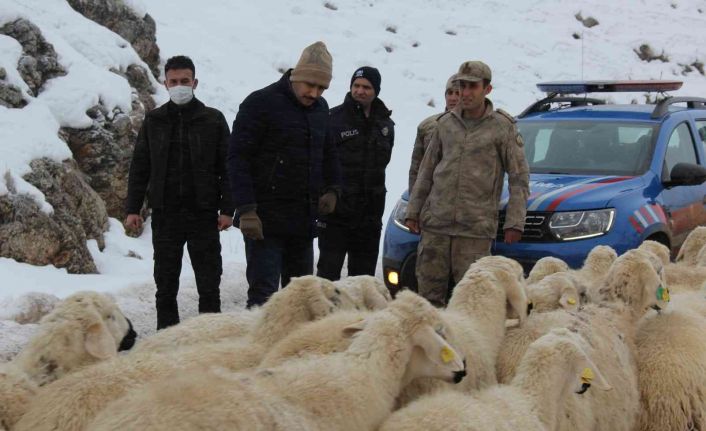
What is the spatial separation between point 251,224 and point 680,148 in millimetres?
5113

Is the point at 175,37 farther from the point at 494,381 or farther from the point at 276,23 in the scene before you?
the point at 494,381

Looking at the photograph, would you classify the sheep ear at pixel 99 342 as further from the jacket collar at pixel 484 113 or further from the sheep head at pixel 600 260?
the sheep head at pixel 600 260

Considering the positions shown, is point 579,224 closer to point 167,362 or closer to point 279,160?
point 279,160

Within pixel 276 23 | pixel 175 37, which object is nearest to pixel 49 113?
pixel 175 37

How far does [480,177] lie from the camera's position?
252 inches

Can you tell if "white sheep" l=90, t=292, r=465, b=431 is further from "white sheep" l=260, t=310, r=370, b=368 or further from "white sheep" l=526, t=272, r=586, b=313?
"white sheep" l=526, t=272, r=586, b=313

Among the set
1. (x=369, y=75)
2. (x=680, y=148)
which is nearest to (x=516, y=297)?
(x=369, y=75)

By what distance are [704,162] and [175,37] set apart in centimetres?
1499

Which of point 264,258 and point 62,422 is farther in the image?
point 264,258

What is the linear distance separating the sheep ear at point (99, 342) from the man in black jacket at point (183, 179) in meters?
2.26

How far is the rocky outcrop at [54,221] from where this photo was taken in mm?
8828

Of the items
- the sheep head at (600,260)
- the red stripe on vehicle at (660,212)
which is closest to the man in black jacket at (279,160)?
the sheep head at (600,260)

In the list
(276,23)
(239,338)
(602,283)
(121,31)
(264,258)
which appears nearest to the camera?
(239,338)

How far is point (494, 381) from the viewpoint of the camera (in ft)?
15.5
